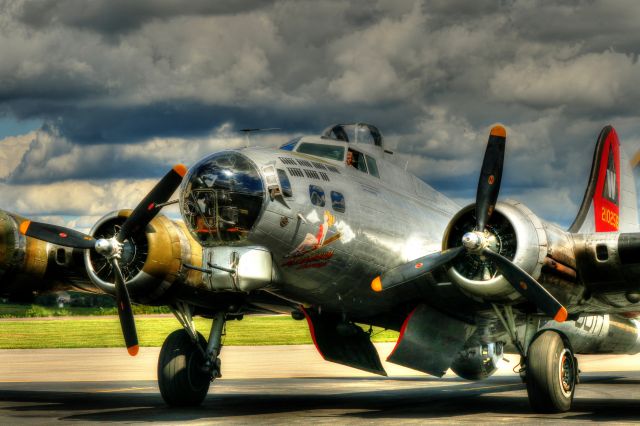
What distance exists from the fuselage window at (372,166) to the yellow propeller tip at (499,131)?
2.20 meters

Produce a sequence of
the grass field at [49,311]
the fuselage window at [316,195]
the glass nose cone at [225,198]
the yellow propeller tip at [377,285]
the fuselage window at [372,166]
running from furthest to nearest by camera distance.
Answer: the grass field at [49,311] < the fuselage window at [372,166] < the yellow propeller tip at [377,285] < the fuselage window at [316,195] < the glass nose cone at [225,198]

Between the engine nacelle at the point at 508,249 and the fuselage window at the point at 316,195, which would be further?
the engine nacelle at the point at 508,249

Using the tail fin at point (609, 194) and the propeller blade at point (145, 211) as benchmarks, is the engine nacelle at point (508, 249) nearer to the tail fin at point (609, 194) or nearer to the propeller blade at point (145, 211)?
the tail fin at point (609, 194)

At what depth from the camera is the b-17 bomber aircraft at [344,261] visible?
13820 mm

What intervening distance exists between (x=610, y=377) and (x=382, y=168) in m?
13.9

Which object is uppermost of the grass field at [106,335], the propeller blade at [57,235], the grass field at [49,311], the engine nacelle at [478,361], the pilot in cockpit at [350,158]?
the grass field at [49,311]

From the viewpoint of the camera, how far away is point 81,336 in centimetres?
5700

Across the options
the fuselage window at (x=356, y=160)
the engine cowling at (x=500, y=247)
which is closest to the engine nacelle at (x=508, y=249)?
the engine cowling at (x=500, y=247)

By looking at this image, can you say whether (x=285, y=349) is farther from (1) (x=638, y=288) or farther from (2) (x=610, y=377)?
(1) (x=638, y=288)

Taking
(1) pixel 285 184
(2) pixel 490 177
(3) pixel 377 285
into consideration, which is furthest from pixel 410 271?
(1) pixel 285 184

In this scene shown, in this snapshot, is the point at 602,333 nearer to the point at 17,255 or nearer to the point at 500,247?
the point at 500,247

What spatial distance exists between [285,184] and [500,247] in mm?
3726

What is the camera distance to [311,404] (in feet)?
58.3

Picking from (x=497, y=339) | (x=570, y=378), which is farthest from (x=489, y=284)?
(x=497, y=339)
